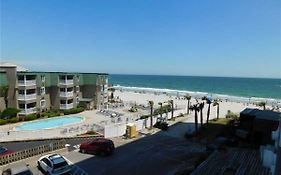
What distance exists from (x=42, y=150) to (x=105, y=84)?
29.6 meters

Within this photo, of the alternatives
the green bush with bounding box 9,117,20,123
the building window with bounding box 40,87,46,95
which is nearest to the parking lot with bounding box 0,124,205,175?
the green bush with bounding box 9,117,20,123

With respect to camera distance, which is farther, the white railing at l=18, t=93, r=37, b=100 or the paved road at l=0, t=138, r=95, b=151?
the white railing at l=18, t=93, r=37, b=100

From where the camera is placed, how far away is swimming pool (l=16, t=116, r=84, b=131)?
33.1 metres

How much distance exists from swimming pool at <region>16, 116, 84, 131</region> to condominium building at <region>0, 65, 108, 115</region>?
4.03 m

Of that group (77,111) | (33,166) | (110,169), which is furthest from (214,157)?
(77,111)

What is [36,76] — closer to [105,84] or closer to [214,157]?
[105,84]

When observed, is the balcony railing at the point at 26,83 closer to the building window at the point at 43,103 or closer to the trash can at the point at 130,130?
the building window at the point at 43,103

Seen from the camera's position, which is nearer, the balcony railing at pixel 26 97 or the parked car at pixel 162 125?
the parked car at pixel 162 125

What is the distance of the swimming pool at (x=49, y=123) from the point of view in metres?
33.1

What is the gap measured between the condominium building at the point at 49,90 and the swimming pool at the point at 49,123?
4.03 meters

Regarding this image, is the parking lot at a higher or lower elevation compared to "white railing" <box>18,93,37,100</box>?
lower

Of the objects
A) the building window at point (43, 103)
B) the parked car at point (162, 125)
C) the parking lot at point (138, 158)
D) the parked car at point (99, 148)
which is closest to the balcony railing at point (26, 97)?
the building window at point (43, 103)

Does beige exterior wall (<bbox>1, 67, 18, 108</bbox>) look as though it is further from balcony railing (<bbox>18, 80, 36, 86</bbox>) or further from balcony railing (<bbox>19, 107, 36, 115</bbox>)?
balcony railing (<bbox>19, 107, 36, 115</bbox>)

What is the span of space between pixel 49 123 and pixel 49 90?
975 cm
